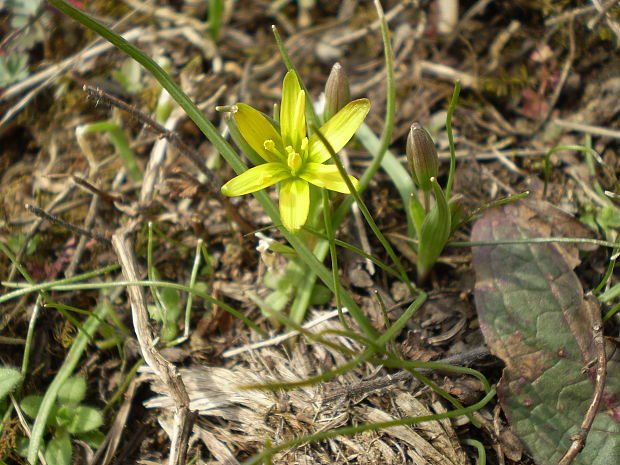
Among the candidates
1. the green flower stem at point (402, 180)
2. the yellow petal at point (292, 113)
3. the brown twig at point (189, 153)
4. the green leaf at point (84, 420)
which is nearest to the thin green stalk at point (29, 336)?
the green leaf at point (84, 420)

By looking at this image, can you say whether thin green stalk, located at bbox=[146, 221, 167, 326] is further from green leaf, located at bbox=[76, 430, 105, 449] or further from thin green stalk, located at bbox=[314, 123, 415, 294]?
thin green stalk, located at bbox=[314, 123, 415, 294]

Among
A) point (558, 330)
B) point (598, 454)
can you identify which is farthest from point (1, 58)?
point (598, 454)

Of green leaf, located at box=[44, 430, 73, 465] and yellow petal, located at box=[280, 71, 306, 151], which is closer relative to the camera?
yellow petal, located at box=[280, 71, 306, 151]

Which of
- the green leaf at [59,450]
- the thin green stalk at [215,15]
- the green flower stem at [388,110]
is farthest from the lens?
the thin green stalk at [215,15]

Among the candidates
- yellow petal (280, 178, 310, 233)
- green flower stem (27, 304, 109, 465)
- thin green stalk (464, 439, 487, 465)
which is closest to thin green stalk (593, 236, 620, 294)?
thin green stalk (464, 439, 487, 465)

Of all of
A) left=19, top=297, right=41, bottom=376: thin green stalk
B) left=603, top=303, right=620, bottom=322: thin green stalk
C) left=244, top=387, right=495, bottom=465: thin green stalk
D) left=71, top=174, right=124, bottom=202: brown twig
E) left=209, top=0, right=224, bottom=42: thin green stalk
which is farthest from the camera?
left=209, top=0, right=224, bottom=42: thin green stalk

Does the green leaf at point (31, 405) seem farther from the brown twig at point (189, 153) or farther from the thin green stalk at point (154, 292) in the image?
the brown twig at point (189, 153)

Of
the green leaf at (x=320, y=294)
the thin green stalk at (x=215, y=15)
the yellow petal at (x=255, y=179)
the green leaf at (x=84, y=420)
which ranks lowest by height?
the green leaf at (x=84, y=420)

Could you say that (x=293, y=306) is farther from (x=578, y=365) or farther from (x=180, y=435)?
(x=578, y=365)

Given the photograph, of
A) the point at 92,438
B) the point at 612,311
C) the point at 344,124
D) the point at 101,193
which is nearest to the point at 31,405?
the point at 92,438
